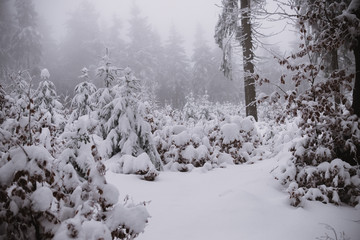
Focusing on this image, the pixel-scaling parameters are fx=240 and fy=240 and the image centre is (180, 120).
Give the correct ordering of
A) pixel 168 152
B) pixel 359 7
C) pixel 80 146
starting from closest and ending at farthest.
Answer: pixel 80 146 < pixel 359 7 < pixel 168 152

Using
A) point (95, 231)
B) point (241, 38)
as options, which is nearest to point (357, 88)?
point (95, 231)

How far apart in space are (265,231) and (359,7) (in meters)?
3.67

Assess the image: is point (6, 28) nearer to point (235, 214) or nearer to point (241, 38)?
point (241, 38)

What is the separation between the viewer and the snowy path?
3016 mm

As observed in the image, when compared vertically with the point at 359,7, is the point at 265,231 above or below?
below

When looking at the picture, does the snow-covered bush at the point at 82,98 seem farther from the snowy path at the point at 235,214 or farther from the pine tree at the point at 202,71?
the pine tree at the point at 202,71

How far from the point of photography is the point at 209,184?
16.9ft

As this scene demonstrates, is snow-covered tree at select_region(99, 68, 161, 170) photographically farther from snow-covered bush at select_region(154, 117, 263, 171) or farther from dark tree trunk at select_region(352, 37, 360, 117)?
dark tree trunk at select_region(352, 37, 360, 117)

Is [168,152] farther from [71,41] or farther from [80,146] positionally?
[71,41]

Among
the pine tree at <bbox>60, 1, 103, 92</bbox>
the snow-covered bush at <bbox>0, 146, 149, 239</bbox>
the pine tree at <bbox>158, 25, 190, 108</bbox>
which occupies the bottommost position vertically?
the pine tree at <bbox>158, 25, 190, 108</bbox>

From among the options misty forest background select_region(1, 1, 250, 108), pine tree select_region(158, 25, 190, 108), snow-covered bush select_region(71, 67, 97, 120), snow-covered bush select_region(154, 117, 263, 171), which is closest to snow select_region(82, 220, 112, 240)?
snow-covered bush select_region(154, 117, 263, 171)

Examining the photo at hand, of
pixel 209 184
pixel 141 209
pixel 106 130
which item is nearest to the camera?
pixel 141 209

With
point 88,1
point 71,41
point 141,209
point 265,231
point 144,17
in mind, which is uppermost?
point 88,1

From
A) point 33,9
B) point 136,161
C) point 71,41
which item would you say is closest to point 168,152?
point 136,161
